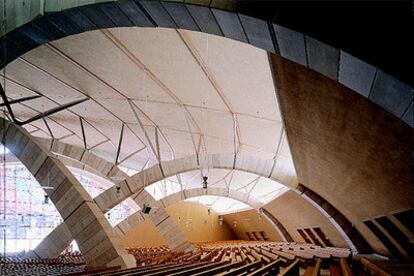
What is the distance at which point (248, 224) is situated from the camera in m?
36.4

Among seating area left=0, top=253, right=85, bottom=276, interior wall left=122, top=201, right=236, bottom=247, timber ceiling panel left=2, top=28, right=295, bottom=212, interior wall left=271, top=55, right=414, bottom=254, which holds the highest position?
timber ceiling panel left=2, top=28, right=295, bottom=212

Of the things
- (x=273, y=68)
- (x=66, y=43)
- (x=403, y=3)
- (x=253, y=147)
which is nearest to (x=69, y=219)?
(x=66, y=43)

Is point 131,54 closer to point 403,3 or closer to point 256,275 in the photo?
point 256,275

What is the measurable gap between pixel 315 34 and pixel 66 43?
8661mm

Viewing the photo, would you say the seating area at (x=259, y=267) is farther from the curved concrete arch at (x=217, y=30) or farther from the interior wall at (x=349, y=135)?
the curved concrete arch at (x=217, y=30)

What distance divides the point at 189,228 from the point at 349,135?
3439 centimetres

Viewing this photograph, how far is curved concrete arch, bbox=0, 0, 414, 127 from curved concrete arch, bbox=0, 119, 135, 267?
7177 mm

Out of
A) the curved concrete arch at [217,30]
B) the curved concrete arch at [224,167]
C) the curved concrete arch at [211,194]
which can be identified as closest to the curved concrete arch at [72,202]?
the curved concrete arch at [224,167]

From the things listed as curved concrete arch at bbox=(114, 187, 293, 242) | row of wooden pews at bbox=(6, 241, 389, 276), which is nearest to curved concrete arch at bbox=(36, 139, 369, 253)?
row of wooden pews at bbox=(6, 241, 389, 276)

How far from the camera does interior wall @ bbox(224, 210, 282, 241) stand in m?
31.4

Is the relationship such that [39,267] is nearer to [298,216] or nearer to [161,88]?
[161,88]

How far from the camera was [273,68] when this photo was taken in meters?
5.61

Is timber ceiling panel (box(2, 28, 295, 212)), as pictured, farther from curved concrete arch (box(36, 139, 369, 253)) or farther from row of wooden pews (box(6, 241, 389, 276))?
row of wooden pews (box(6, 241, 389, 276))

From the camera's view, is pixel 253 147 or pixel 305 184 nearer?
pixel 305 184
